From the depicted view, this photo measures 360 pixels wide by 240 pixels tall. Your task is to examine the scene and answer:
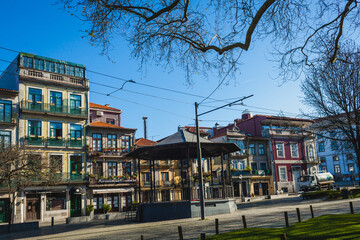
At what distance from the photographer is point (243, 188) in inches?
2053

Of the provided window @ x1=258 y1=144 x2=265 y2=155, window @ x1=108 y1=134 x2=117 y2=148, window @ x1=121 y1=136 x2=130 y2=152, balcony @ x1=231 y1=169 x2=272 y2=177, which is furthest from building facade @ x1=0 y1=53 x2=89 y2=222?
window @ x1=258 y1=144 x2=265 y2=155

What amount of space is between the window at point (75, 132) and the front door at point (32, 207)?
7799 mm

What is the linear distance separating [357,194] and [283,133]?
26923 millimetres

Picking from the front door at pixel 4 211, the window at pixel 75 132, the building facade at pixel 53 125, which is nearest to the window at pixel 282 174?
the building facade at pixel 53 125

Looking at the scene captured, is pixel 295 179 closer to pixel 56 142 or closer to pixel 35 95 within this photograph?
pixel 56 142

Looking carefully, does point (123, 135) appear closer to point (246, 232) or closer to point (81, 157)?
point (81, 157)

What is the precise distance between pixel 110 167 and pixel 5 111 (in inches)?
538

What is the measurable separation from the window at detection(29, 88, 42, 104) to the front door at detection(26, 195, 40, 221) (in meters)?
10.4

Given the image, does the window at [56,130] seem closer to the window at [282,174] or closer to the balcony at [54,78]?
the balcony at [54,78]

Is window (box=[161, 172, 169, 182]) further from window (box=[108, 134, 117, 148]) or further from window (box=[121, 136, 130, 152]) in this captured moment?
window (box=[108, 134, 117, 148])

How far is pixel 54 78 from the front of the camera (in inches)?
1542

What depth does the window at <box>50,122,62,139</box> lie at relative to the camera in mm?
38375

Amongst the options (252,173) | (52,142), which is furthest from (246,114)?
(52,142)

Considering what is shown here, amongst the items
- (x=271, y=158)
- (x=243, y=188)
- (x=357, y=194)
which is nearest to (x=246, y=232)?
(x=357, y=194)
